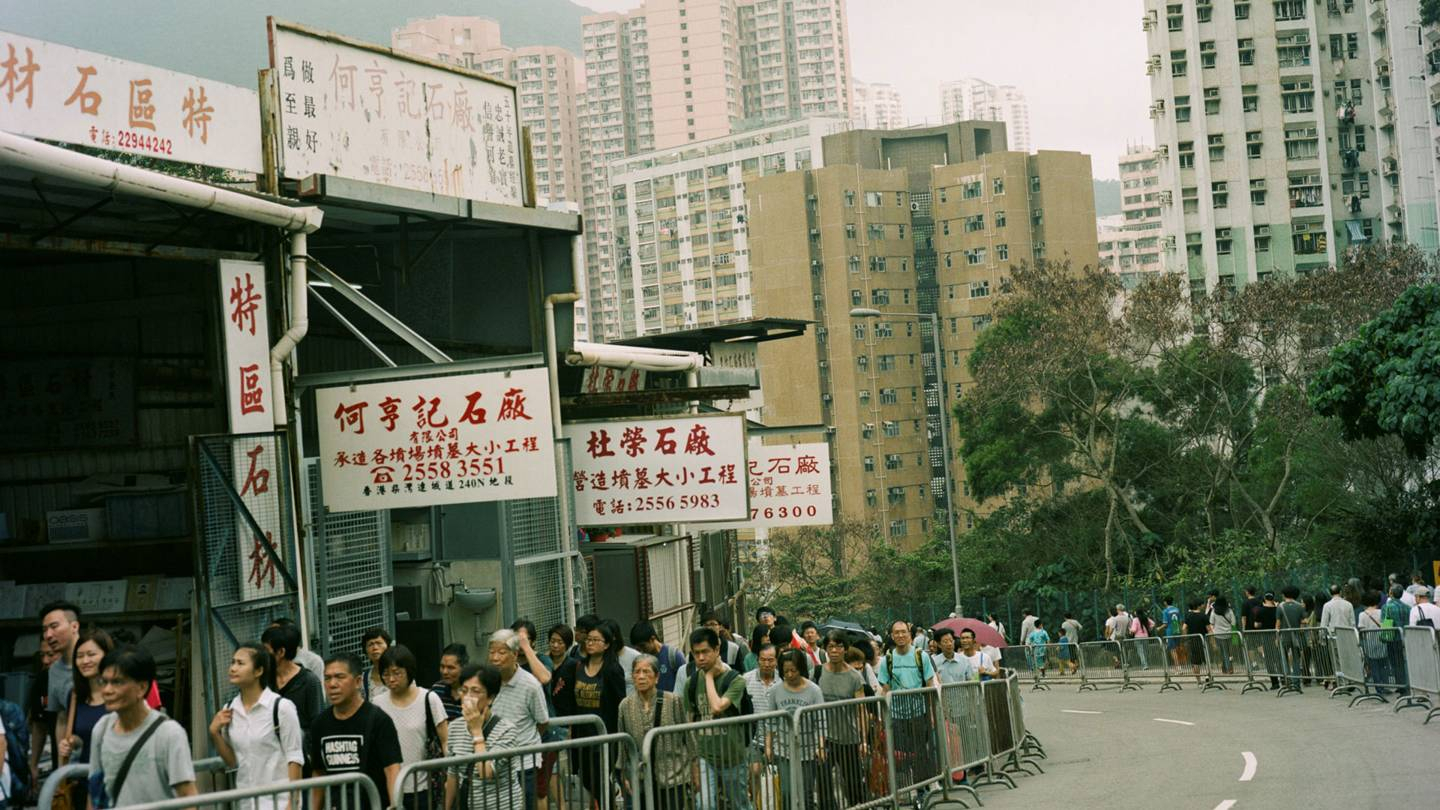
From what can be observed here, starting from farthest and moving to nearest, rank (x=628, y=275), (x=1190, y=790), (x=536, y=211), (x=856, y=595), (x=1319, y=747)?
(x=628, y=275) < (x=856, y=595) < (x=536, y=211) < (x=1319, y=747) < (x=1190, y=790)

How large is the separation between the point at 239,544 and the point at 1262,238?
7808cm

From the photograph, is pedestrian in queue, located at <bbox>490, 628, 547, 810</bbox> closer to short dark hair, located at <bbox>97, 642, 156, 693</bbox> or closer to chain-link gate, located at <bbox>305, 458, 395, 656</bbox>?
short dark hair, located at <bbox>97, 642, 156, 693</bbox>

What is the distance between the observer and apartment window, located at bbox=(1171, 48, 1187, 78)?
85.2m

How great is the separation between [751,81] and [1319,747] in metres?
180

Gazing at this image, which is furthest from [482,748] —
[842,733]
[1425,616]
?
[1425,616]

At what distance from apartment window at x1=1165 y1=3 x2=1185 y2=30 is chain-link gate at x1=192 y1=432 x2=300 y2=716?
79.2 meters

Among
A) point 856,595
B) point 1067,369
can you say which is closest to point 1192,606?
point 1067,369

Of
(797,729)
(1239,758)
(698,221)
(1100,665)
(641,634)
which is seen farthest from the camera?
(698,221)

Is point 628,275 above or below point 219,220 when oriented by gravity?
above

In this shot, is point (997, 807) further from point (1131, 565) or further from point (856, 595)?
point (856, 595)

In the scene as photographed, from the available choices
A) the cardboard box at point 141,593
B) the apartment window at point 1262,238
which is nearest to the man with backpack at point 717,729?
the cardboard box at point 141,593

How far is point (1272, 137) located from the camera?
83875mm

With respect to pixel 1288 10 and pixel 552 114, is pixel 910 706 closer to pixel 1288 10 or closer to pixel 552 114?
pixel 1288 10

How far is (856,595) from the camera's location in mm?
66188
